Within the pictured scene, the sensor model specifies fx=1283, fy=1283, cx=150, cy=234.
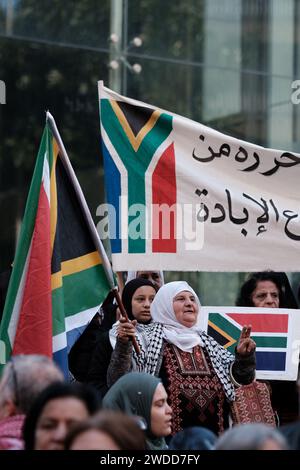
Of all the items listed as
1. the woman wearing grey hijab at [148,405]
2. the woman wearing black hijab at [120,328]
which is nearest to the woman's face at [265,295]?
the woman wearing black hijab at [120,328]

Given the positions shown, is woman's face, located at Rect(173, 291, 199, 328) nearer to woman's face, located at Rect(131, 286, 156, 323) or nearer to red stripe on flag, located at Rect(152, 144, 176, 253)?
red stripe on flag, located at Rect(152, 144, 176, 253)

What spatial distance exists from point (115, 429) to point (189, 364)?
8.63 ft

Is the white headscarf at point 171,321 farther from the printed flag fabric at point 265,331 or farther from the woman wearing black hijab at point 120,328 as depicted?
the printed flag fabric at point 265,331

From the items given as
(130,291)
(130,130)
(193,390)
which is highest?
(130,130)

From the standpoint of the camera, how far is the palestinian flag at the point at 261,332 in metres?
7.65

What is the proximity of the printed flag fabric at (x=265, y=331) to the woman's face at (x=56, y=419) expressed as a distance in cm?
297

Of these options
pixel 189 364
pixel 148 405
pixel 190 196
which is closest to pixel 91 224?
pixel 190 196

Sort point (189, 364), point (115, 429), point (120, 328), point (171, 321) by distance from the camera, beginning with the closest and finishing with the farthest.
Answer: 1. point (115, 429)
2. point (120, 328)
3. point (189, 364)
4. point (171, 321)

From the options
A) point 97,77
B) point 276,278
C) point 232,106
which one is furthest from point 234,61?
point 276,278

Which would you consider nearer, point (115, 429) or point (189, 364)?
point (115, 429)

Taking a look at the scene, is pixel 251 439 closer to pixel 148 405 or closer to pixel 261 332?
pixel 148 405

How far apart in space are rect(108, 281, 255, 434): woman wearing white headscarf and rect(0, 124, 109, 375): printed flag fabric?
371 mm

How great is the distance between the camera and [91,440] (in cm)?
406

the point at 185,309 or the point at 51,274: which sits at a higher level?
the point at 51,274
